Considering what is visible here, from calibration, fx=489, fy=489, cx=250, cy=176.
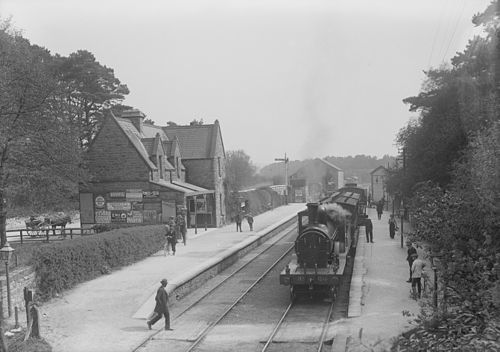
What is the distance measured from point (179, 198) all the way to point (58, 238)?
7.66 m

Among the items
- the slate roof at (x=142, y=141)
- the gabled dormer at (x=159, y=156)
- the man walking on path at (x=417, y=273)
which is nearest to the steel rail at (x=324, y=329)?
the man walking on path at (x=417, y=273)

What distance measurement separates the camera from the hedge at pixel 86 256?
15305 millimetres

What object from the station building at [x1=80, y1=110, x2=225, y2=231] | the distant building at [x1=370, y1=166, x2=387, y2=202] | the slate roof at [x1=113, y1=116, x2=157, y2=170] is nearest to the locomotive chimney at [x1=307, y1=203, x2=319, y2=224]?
the station building at [x1=80, y1=110, x2=225, y2=231]

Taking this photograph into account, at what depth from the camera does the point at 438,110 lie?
76.5 ft

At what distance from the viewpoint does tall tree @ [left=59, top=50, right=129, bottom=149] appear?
47281 mm

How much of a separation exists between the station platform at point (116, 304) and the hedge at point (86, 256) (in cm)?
35

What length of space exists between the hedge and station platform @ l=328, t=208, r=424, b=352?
9.00 metres

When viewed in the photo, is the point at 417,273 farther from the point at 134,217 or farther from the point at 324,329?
the point at 134,217

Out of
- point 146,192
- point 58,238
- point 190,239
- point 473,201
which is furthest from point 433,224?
point 58,238

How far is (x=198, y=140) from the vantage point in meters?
39.0

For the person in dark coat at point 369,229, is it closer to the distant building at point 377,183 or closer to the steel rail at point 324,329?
the steel rail at point 324,329

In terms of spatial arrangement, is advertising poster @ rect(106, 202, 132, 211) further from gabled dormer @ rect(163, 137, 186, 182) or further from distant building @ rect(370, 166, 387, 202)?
distant building @ rect(370, 166, 387, 202)

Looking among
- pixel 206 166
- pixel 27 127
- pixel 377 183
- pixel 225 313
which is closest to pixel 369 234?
pixel 225 313

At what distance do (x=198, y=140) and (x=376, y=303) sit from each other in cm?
2727
